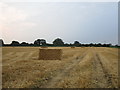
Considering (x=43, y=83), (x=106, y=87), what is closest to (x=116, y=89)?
(x=106, y=87)

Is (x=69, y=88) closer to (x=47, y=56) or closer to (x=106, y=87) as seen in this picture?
(x=106, y=87)

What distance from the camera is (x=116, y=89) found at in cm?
746

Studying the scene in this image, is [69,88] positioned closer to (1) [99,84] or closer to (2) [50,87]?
(2) [50,87]

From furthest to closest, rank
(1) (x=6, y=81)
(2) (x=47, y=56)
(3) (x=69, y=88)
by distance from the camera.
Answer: (2) (x=47, y=56)
(1) (x=6, y=81)
(3) (x=69, y=88)

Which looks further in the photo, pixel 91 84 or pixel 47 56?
pixel 47 56

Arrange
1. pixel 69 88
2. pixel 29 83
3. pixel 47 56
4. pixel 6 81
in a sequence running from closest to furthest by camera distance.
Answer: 1. pixel 69 88
2. pixel 29 83
3. pixel 6 81
4. pixel 47 56

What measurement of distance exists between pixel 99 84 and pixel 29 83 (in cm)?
253

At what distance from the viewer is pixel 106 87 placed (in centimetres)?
780

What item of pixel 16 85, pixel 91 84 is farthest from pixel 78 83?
pixel 16 85

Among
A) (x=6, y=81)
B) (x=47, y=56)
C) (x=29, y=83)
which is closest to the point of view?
(x=29, y=83)

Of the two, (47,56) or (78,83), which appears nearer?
(78,83)

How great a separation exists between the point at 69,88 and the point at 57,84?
0.78 m

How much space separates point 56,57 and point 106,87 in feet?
40.3

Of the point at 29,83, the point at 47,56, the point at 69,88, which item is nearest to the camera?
the point at 69,88
